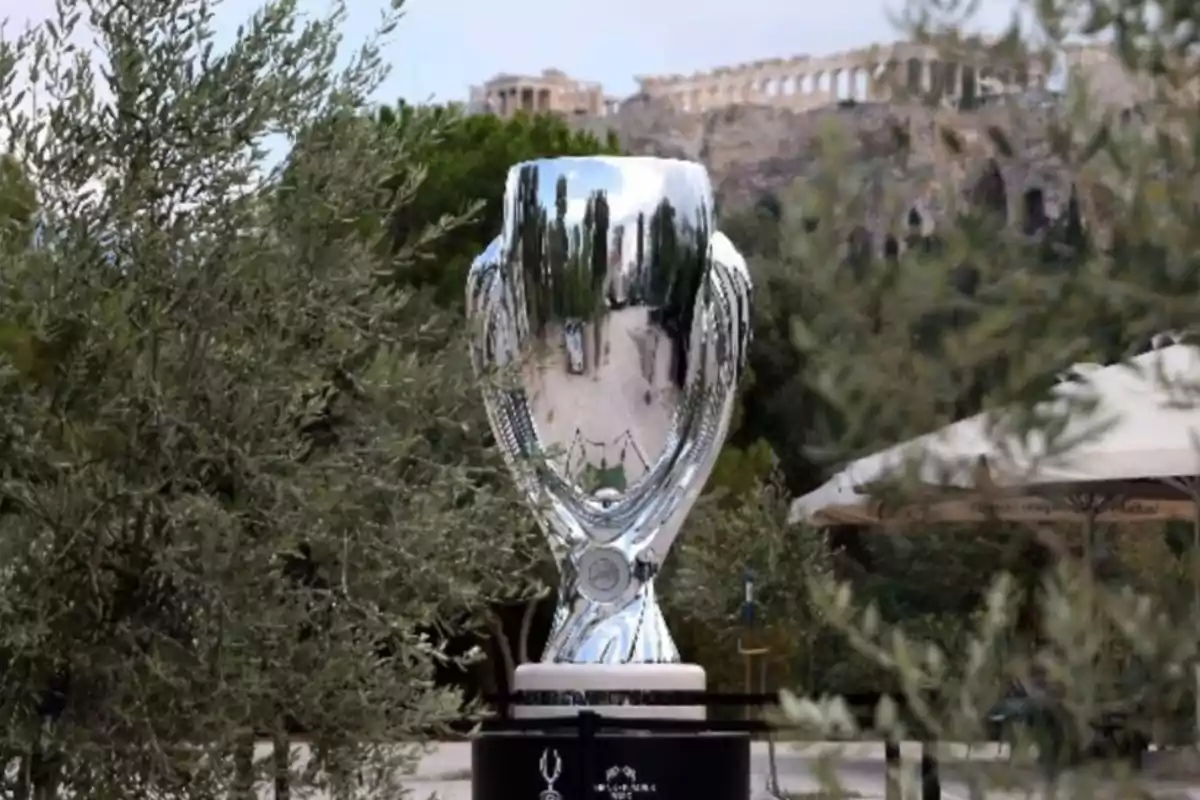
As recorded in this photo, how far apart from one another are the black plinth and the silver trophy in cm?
84

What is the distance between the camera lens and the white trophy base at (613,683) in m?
9.34

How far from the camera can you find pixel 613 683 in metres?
9.42

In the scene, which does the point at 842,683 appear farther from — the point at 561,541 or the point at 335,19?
the point at 335,19

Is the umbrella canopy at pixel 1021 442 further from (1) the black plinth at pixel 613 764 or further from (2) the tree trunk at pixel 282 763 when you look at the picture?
(1) the black plinth at pixel 613 764

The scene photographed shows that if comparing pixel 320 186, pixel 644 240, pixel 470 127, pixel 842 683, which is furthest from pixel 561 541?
pixel 470 127

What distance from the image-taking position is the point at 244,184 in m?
6.00

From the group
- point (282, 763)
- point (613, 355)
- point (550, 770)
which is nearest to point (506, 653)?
point (613, 355)

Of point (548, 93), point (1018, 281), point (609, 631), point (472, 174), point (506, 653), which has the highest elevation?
point (548, 93)

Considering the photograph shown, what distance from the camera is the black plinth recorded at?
874cm

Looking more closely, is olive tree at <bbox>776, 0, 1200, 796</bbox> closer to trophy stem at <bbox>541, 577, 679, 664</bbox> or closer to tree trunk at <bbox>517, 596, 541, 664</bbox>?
Answer: trophy stem at <bbox>541, 577, 679, 664</bbox>

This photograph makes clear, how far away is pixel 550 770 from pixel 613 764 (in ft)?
0.82

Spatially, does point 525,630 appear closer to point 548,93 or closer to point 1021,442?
point 1021,442

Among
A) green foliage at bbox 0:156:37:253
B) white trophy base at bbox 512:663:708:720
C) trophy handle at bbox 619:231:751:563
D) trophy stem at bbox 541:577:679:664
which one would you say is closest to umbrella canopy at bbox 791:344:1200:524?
green foliage at bbox 0:156:37:253

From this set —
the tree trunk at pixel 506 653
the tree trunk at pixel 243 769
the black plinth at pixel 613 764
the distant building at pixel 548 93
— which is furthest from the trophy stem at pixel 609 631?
the distant building at pixel 548 93
